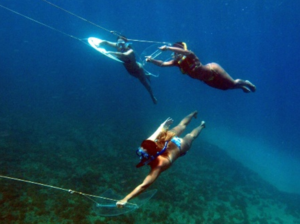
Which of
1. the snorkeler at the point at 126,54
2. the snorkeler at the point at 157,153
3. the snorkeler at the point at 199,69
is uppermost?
the snorkeler at the point at 126,54

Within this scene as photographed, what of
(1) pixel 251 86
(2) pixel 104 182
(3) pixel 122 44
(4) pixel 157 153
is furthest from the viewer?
(2) pixel 104 182

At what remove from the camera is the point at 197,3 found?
1841 inches

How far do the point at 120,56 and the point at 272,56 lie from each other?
59823 millimetres

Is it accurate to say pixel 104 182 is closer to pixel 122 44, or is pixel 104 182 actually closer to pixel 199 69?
pixel 122 44

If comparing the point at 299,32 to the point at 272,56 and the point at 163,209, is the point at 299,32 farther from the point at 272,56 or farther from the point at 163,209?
the point at 163,209

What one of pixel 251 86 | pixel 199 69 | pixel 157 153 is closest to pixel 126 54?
pixel 199 69

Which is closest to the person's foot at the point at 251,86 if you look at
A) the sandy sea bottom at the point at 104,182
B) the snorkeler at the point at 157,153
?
the snorkeler at the point at 157,153

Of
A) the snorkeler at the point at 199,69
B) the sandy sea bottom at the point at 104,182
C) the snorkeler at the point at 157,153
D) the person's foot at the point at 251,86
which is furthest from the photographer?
the sandy sea bottom at the point at 104,182

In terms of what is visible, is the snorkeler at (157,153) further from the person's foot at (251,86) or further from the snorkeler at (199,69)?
the person's foot at (251,86)

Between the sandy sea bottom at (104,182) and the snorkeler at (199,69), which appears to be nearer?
the snorkeler at (199,69)

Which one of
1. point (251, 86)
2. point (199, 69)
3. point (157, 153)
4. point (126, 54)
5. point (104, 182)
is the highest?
point (126, 54)

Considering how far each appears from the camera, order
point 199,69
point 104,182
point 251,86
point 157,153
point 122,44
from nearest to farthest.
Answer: point 157,153 → point 199,69 → point 251,86 → point 122,44 → point 104,182

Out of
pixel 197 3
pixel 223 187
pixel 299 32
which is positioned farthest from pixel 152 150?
pixel 197 3

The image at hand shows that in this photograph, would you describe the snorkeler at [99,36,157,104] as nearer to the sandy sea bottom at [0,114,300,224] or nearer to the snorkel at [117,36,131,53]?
the snorkel at [117,36,131,53]
